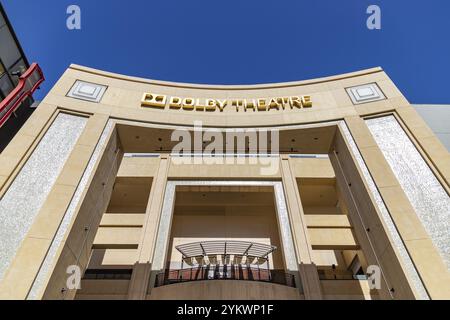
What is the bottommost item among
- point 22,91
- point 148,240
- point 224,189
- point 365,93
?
point 148,240

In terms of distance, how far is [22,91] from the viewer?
1323 cm

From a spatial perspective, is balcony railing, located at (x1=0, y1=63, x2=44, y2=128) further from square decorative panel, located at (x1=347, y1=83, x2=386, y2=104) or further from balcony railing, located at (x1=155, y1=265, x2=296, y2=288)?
square decorative panel, located at (x1=347, y1=83, x2=386, y2=104)

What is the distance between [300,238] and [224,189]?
5079mm

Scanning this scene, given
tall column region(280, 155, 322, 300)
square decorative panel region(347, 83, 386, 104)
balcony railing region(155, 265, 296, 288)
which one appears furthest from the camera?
square decorative panel region(347, 83, 386, 104)

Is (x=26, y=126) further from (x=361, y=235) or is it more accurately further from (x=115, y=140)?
(x=361, y=235)

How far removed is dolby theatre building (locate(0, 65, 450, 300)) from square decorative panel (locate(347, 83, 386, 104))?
0.26ft

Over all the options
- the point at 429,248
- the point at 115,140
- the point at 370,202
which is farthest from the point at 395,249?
the point at 115,140

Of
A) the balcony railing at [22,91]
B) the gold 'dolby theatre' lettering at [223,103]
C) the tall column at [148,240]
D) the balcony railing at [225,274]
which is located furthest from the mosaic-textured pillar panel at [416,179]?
the balcony railing at [22,91]

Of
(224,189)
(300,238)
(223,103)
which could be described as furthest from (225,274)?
(223,103)

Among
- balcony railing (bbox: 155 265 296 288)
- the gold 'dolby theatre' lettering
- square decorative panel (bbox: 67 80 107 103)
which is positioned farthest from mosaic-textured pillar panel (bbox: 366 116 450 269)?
square decorative panel (bbox: 67 80 107 103)

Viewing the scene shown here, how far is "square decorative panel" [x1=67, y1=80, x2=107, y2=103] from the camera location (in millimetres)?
14219

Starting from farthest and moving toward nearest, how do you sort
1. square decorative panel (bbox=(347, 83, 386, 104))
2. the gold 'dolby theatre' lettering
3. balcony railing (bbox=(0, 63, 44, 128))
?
the gold 'dolby theatre' lettering
square decorative panel (bbox=(347, 83, 386, 104))
balcony railing (bbox=(0, 63, 44, 128))

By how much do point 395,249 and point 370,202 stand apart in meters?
2.04

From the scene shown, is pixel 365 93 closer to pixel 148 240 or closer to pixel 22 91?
pixel 148 240
